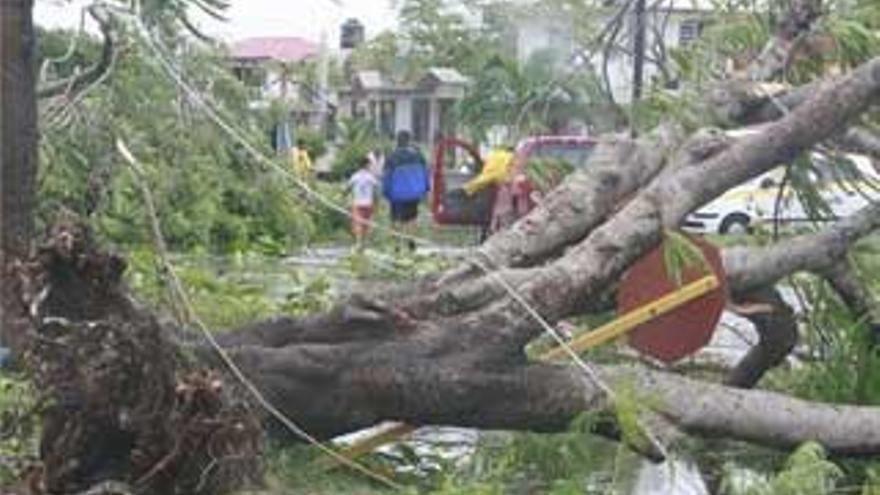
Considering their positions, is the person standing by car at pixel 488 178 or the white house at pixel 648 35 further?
the person standing by car at pixel 488 178

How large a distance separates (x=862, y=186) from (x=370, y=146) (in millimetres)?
23872

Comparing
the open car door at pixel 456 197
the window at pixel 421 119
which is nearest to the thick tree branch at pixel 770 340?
the open car door at pixel 456 197

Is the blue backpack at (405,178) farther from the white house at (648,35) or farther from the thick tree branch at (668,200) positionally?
the thick tree branch at (668,200)

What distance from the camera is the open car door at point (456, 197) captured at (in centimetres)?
1483

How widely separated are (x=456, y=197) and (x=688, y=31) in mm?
8967

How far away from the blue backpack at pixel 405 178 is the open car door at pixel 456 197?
30cm

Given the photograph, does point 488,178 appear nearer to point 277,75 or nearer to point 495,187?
point 495,187

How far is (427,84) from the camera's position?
3906 cm

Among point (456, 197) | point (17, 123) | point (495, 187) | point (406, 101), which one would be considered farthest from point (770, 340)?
point (406, 101)

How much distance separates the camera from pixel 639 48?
7.86 metres

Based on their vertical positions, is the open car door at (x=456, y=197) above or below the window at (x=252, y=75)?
below

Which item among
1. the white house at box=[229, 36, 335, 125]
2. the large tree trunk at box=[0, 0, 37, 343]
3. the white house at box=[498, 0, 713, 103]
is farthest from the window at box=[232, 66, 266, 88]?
the large tree trunk at box=[0, 0, 37, 343]

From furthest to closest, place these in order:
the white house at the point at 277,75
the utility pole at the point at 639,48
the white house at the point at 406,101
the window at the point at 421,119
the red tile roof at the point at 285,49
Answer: the window at the point at 421,119 < the white house at the point at 406,101 < the red tile roof at the point at 285,49 < the white house at the point at 277,75 < the utility pole at the point at 639,48

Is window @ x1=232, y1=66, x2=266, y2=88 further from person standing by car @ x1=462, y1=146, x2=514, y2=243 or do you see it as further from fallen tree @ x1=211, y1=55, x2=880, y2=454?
fallen tree @ x1=211, y1=55, x2=880, y2=454
